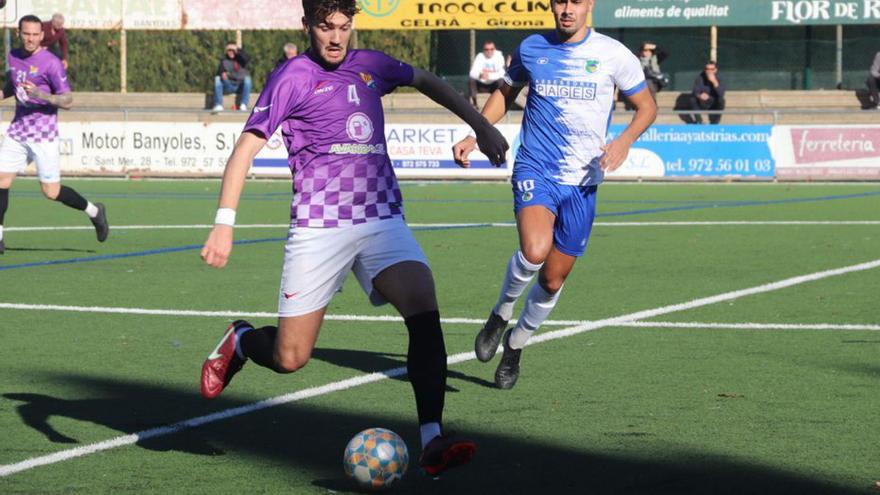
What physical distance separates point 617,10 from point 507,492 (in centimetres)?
3162

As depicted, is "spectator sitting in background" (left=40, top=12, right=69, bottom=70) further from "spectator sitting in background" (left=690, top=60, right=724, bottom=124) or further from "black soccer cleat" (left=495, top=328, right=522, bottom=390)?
"black soccer cleat" (left=495, top=328, right=522, bottom=390)

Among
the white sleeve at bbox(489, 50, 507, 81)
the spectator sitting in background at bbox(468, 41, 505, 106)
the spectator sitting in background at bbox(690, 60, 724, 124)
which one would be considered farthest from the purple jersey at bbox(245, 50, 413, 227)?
the white sleeve at bbox(489, 50, 507, 81)

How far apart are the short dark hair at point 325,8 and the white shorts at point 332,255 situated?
0.83 metres

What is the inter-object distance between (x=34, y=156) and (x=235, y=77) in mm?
20425

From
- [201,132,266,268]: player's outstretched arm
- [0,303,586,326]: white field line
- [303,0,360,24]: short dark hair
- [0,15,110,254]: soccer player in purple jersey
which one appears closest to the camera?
[201,132,266,268]: player's outstretched arm

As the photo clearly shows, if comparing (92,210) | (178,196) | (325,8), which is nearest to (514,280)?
(325,8)

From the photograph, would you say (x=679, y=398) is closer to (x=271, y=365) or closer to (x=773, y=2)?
(x=271, y=365)

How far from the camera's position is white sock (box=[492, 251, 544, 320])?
28.1 feet

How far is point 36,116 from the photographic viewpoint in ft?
51.1

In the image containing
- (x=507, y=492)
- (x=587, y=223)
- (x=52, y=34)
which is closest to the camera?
(x=507, y=492)

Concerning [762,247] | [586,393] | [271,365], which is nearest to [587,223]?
[586,393]

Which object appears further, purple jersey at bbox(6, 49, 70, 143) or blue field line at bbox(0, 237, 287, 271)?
purple jersey at bbox(6, 49, 70, 143)

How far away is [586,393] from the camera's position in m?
Result: 7.94

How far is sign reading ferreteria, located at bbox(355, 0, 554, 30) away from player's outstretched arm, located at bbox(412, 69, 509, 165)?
29527mm
